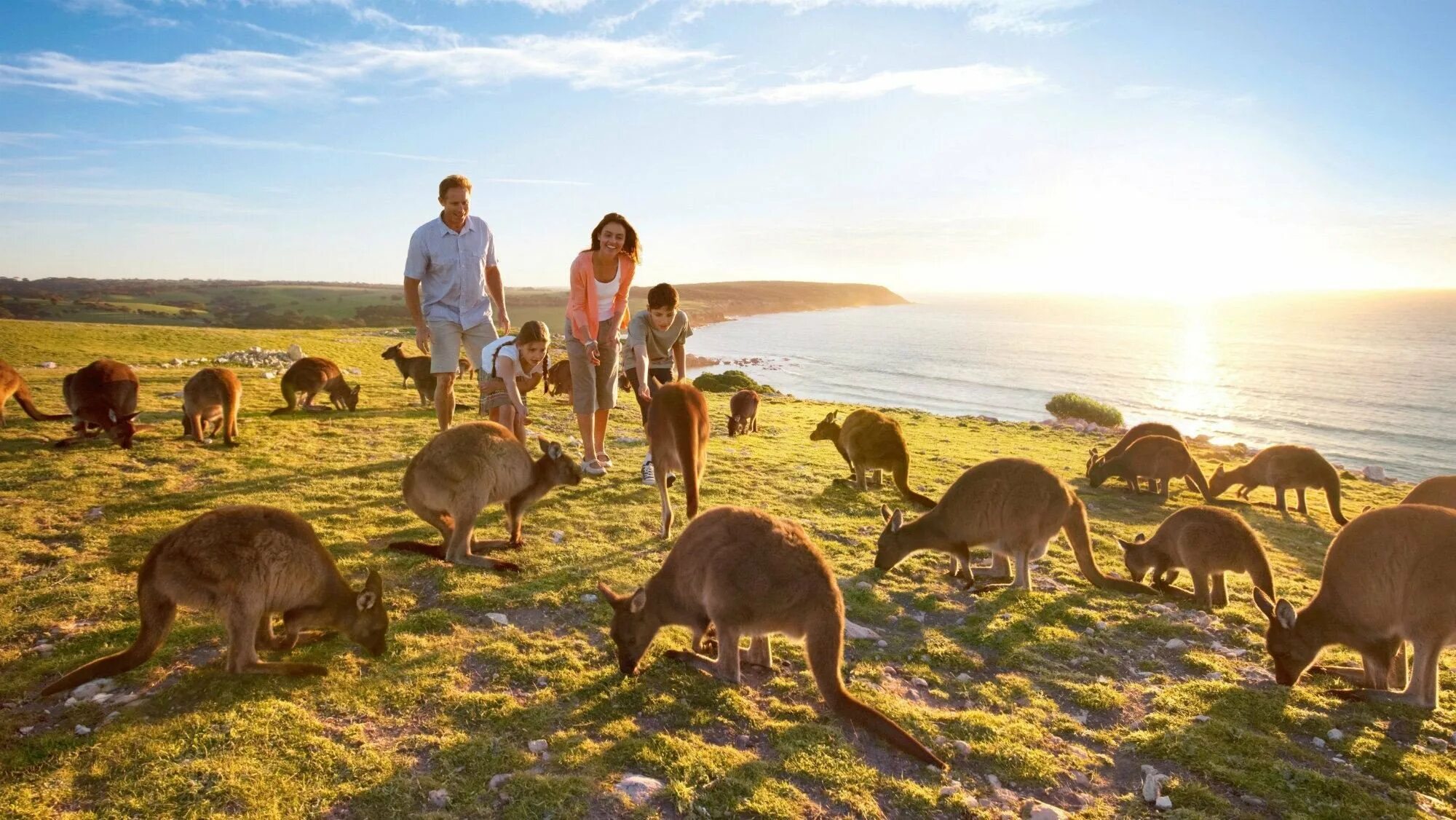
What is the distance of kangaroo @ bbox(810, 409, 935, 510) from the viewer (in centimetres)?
977

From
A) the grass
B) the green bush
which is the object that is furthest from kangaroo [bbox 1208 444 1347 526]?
the green bush

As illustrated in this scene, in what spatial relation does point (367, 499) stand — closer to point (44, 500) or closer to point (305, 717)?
point (44, 500)

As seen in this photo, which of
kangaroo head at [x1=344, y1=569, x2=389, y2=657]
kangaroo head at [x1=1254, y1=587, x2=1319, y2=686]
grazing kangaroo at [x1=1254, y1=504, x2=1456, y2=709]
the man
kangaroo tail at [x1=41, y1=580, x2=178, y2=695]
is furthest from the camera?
the man

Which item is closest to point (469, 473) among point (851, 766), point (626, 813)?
point (626, 813)

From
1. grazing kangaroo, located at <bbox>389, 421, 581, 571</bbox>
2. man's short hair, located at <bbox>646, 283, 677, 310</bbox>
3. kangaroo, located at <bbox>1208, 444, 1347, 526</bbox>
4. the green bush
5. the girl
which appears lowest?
the green bush

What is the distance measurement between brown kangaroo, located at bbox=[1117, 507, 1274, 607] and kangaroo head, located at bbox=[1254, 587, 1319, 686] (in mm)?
1461

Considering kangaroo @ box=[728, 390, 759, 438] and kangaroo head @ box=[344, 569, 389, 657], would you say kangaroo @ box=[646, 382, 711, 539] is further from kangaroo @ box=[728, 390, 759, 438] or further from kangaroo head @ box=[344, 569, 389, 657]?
kangaroo @ box=[728, 390, 759, 438]

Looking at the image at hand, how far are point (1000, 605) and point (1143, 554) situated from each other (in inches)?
88.3

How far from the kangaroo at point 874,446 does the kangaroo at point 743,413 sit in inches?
181

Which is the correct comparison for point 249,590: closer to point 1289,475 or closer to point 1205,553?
point 1205,553

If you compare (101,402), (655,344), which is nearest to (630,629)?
(655,344)

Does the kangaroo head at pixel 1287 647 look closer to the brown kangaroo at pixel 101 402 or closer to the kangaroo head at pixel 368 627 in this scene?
the kangaroo head at pixel 368 627

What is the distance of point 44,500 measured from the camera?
660 cm

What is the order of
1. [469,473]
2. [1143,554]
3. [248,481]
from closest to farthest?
[469,473] → [1143,554] → [248,481]
